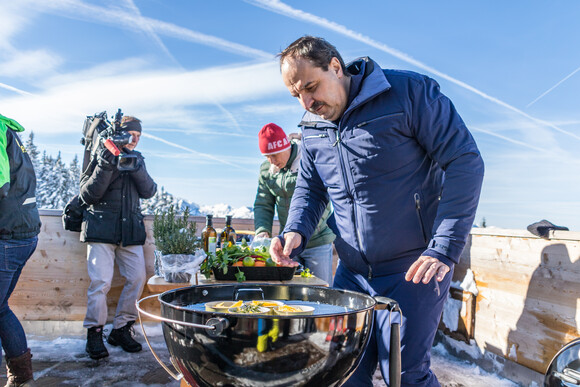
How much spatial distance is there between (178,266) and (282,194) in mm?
1264

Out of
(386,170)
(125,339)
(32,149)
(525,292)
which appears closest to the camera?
(386,170)

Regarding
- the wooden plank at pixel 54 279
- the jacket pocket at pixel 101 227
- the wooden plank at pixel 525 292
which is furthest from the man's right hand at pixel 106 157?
the wooden plank at pixel 525 292

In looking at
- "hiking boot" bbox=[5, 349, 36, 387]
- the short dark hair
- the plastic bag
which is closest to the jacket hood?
the plastic bag

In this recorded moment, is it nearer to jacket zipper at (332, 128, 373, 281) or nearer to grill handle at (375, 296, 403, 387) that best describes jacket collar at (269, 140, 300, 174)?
jacket zipper at (332, 128, 373, 281)

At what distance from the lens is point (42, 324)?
4.10 m

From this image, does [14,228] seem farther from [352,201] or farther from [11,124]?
[352,201]

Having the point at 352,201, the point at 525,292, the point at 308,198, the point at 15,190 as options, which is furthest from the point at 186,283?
the point at 525,292

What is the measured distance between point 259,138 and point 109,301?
2.26 metres

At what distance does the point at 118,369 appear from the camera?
328 centimetres

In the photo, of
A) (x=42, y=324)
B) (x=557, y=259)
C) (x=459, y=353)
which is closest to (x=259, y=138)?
(x=557, y=259)

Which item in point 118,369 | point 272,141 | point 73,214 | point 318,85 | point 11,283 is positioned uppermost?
point 272,141

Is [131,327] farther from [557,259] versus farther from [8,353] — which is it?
[557,259]

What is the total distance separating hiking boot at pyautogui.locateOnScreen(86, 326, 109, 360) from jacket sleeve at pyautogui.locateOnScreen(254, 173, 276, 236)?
154 centimetres

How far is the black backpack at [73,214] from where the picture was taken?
3.74 metres
